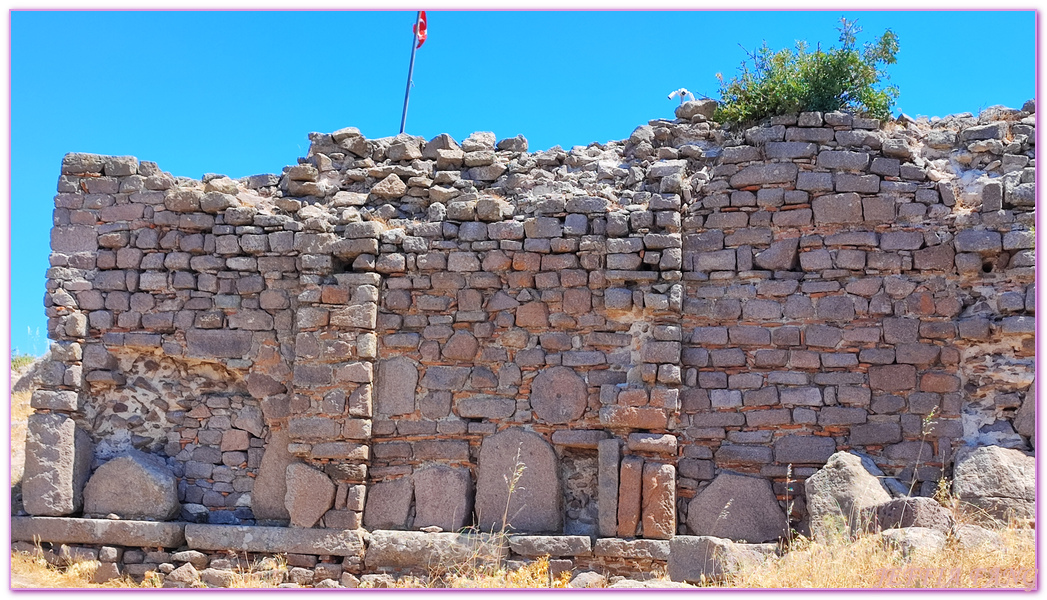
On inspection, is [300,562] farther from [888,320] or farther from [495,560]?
[888,320]

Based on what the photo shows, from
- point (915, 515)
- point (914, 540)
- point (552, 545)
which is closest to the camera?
point (914, 540)

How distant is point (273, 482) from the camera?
777 cm

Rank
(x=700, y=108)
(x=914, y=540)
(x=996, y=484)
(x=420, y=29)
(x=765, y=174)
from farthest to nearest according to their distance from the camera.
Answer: (x=420, y=29) → (x=700, y=108) → (x=765, y=174) → (x=996, y=484) → (x=914, y=540)

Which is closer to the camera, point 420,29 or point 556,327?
point 556,327

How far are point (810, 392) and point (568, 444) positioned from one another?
189cm

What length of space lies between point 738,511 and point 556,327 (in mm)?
1974

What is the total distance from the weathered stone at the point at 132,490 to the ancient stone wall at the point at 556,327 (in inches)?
1.9

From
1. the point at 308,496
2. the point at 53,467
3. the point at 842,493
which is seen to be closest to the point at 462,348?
the point at 308,496

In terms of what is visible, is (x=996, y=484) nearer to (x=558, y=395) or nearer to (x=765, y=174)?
(x=765, y=174)

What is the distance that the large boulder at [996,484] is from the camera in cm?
632

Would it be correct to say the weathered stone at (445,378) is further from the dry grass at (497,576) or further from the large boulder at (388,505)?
the dry grass at (497,576)

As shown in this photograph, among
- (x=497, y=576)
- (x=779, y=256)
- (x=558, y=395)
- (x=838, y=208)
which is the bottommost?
(x=497, y=576)

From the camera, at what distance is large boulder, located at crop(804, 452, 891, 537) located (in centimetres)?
642

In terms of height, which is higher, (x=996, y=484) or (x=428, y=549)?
(x=996, y=484)
